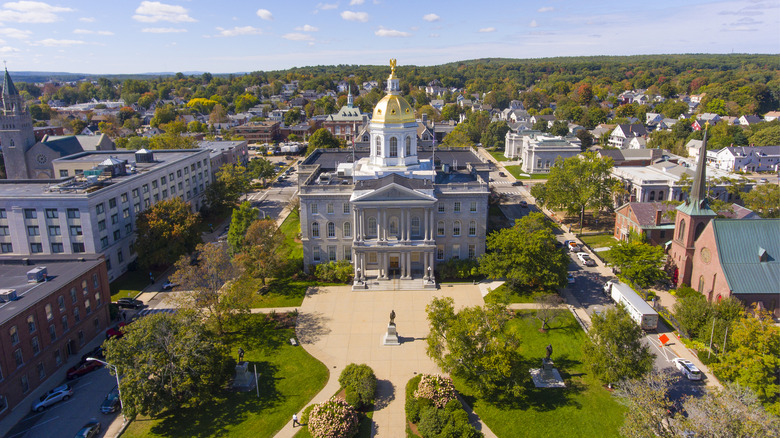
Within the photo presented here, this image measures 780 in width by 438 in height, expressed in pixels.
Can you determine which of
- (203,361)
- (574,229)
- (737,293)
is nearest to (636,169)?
(574,229)

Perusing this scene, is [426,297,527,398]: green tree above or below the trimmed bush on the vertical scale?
above

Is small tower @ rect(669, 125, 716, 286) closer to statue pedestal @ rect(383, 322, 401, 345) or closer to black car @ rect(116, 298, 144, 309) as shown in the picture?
statue pedestal @ rect(383, 322, 401, 345)

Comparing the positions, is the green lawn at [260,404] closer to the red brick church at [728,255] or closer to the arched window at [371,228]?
the arched window at [371,228]

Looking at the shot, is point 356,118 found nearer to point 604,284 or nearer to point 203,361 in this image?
point 604,284

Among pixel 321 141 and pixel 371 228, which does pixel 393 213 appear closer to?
pixel 371 228

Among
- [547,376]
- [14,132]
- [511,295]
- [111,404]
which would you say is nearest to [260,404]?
[111,404]

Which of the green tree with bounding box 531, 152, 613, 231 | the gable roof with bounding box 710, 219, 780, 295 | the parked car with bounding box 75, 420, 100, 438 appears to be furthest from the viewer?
the green tree with bounding box 531, 152, 613, 231

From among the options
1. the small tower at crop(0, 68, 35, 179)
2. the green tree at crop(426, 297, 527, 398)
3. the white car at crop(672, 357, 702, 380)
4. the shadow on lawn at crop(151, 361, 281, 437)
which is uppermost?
the small tower at crop(0, 68, 35, 179)

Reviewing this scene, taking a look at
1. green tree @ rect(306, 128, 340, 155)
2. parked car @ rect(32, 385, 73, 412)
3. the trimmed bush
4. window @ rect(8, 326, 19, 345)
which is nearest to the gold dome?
the trimmed bush
